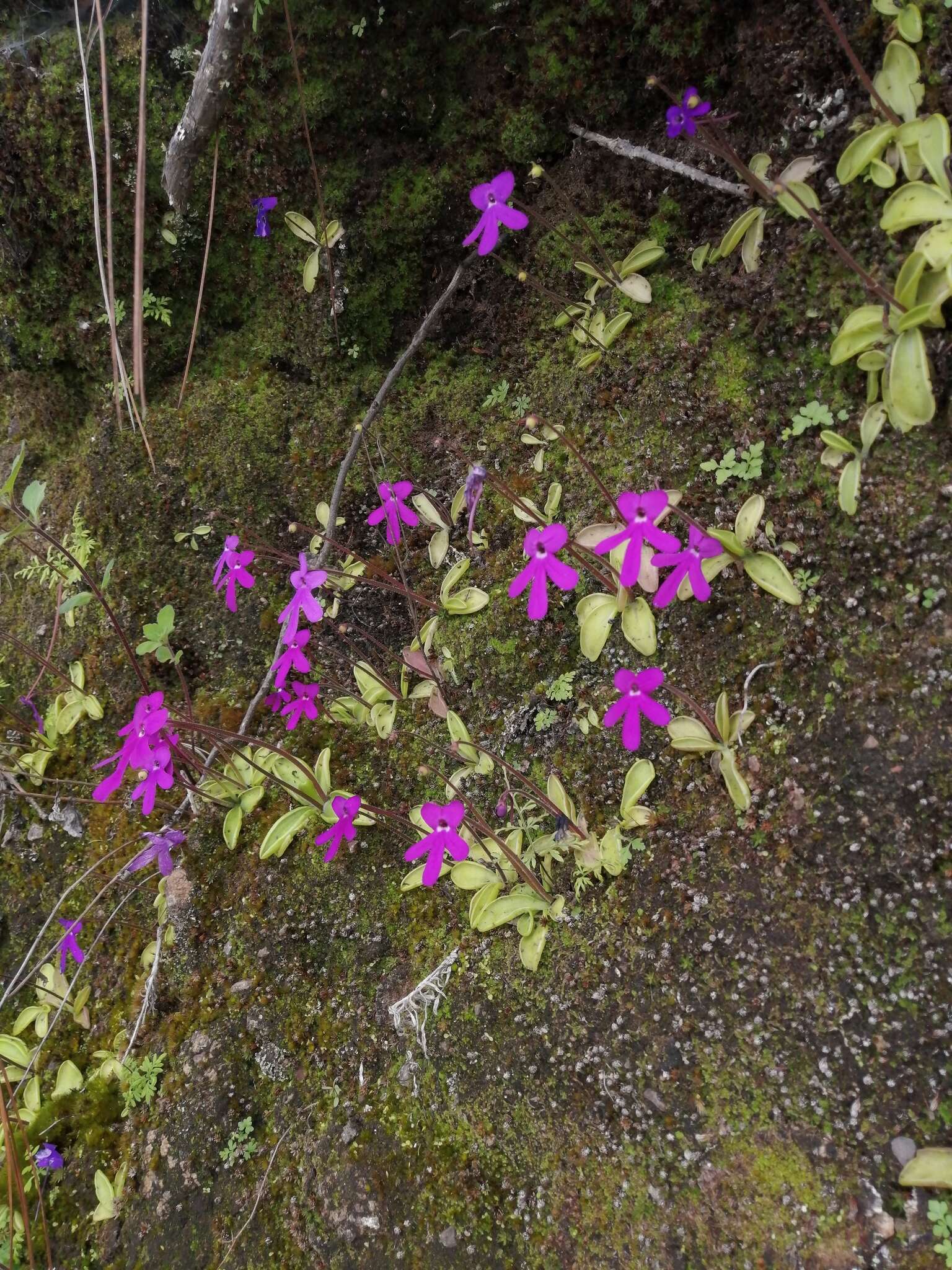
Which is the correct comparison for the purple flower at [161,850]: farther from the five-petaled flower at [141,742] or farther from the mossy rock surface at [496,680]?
the five-petaled flower at [141,742]

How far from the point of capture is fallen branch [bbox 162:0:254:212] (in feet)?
7.43

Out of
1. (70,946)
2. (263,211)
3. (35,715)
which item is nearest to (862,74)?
(263,211)

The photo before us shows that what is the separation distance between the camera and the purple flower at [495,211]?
1.95 m

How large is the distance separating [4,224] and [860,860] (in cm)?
371

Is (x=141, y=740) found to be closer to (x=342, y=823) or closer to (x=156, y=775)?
(x=156, y=775)

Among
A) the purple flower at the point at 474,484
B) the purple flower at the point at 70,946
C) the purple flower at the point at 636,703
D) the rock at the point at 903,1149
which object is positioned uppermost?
the purple flower at the point at 474,484

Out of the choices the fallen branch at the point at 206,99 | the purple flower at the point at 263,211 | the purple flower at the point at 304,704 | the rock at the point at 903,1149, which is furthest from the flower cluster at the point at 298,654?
the rock at the point at 903,1149

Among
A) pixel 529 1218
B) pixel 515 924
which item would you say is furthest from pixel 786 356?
pixel 529 1218

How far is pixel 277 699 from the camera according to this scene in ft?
9.05

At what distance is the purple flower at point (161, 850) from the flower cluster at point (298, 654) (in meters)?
0.53

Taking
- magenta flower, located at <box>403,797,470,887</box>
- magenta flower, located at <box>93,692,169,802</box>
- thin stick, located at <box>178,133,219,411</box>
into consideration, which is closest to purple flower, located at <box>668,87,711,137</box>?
thin stick, located at <box>178,133,219,411</box>

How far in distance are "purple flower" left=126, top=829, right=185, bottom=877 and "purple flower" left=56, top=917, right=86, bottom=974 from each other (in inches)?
13.4

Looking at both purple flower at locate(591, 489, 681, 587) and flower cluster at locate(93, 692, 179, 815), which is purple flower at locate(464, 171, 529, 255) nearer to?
purple flower at locate(591, 489, 681, 587)

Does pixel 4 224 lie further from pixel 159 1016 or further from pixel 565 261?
pixel 159 1016
